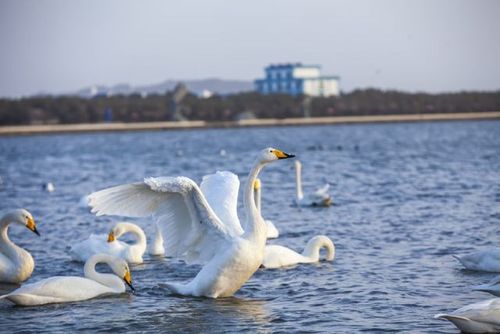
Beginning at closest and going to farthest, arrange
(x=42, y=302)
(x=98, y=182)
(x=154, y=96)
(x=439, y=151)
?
(x=42, y=302), (x=98, y=182), (x=439, y=151), (x=154, y=96)

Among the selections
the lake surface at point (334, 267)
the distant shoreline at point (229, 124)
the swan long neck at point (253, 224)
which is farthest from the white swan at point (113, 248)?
the distant shoreline at point (229, 124)

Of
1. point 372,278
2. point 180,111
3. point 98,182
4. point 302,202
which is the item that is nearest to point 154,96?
point 180,111

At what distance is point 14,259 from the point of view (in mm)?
12883

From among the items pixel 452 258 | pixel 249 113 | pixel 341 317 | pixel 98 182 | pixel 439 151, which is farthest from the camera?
pixel 249 113

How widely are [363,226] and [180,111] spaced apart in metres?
115

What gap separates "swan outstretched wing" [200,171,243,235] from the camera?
1198cm

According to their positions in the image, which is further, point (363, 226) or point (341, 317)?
point (363, 226)

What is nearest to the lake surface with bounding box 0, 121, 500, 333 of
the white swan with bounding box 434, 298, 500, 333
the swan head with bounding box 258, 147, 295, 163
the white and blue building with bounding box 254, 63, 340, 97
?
the white swan with bounding box 434, 298, 500, 333

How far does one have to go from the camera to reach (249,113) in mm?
131000

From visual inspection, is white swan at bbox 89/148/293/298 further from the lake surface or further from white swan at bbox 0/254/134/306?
white swan at bbox 0/254/134/306

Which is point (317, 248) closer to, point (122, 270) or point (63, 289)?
point (122, 270)

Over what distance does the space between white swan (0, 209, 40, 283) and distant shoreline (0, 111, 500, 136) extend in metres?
95.1

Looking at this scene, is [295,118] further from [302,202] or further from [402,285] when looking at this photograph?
[402,285]

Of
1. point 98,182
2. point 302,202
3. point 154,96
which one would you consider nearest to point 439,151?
point 98,182
